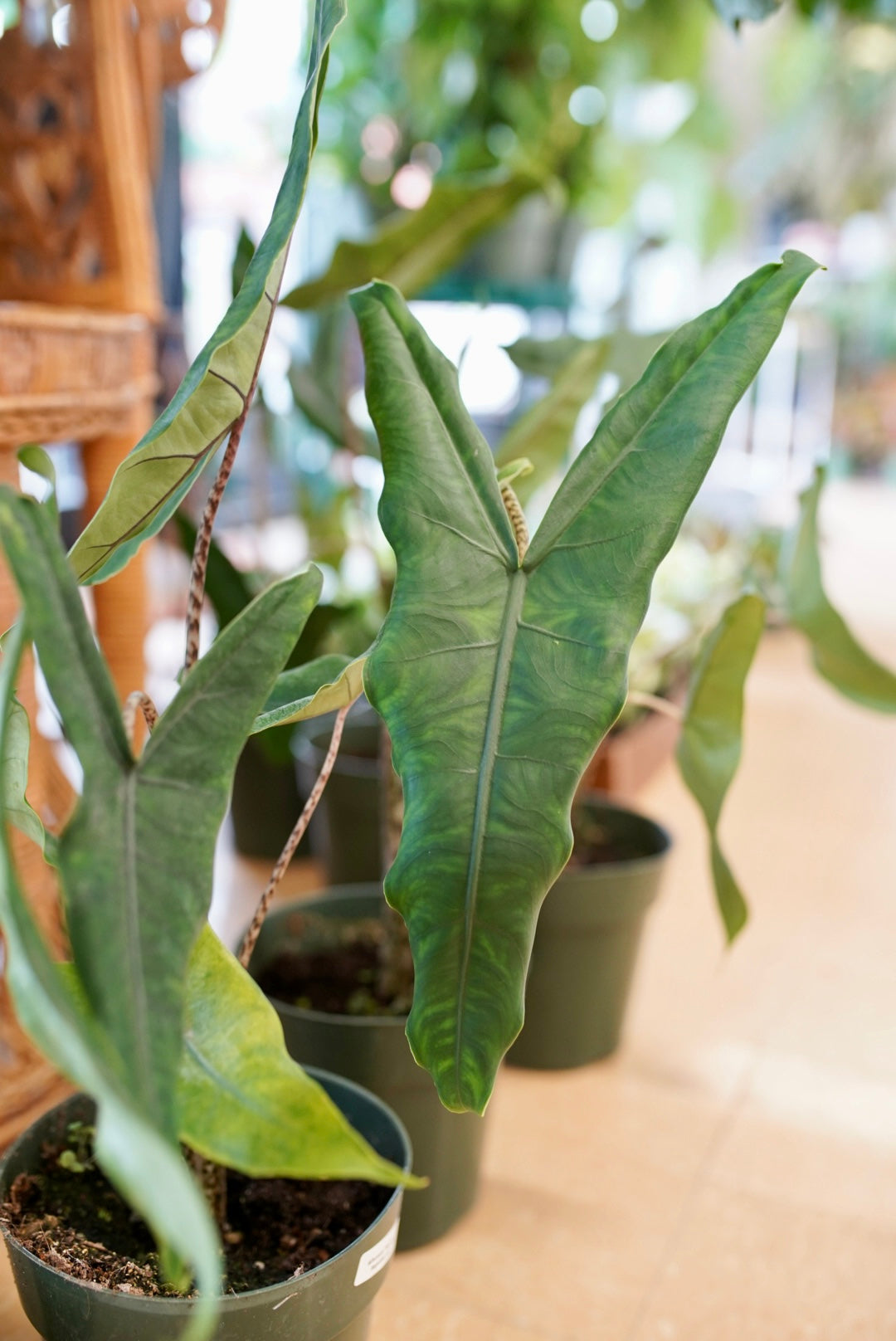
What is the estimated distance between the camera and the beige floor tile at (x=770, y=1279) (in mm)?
786

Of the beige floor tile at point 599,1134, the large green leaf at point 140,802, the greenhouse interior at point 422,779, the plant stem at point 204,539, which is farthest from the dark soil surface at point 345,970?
the large green leaf at point 140,802

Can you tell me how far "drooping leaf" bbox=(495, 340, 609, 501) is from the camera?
0.94 metres

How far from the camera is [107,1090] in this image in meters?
0.31

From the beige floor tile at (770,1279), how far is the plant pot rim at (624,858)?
0.26 m

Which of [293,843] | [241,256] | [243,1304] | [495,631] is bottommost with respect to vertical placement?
[243,1304]

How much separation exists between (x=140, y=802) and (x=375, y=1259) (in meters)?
0.31

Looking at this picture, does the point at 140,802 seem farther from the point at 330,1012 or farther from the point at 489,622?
the point at 330,1012

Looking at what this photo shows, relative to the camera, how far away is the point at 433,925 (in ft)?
1.62

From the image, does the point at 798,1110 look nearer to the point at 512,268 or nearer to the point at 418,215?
the point at 418,215

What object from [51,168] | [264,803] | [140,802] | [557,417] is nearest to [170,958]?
[140,802]

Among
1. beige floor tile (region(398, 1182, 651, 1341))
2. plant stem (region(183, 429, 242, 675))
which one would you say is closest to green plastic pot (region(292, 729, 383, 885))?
beige floor tile (region(398, 1182, 651, 1341))

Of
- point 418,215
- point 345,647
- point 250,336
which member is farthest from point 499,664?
point 345,647

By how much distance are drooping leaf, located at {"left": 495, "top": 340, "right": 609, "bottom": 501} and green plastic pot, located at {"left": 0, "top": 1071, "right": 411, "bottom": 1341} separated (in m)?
0.57

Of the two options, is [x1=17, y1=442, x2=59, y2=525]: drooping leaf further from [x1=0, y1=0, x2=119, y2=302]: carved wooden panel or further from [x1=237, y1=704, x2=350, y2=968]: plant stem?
[x1=0, y1=0, x2=119, y2=302]: carved wooden panel
